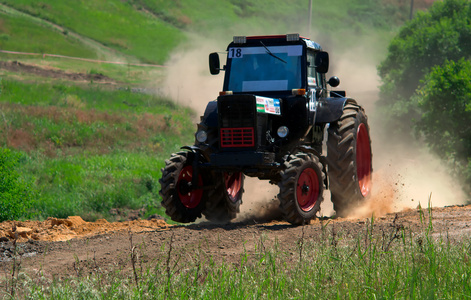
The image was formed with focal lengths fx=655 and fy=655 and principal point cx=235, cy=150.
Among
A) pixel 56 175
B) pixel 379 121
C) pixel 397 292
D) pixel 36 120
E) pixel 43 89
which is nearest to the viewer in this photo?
pixel 397 292

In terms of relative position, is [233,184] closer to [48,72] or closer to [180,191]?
[180,191]

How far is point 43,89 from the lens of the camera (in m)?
33.6

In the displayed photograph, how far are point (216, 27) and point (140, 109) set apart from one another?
38.0 metres

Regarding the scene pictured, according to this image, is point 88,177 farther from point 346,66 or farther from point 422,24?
point 346,66

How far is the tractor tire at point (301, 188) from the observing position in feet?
33.0

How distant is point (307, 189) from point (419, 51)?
3216cm

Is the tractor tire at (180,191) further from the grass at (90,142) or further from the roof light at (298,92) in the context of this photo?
the grass at (90,142)

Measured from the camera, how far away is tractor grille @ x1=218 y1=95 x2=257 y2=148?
10.6m

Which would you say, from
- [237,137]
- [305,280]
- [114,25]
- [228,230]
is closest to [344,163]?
[237,137]

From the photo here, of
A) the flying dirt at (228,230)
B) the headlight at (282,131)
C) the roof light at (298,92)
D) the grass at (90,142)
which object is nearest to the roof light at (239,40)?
the roof light at (298,92)

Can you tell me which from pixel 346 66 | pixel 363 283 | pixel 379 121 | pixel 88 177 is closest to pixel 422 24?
pixel 379 121

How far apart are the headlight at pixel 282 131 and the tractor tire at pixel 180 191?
5.13ft

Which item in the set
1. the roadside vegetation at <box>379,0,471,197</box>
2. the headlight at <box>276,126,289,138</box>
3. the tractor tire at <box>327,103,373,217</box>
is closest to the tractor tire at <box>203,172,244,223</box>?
the headlight at <box>276,126,289,138</box>

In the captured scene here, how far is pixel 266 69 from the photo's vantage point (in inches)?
457
